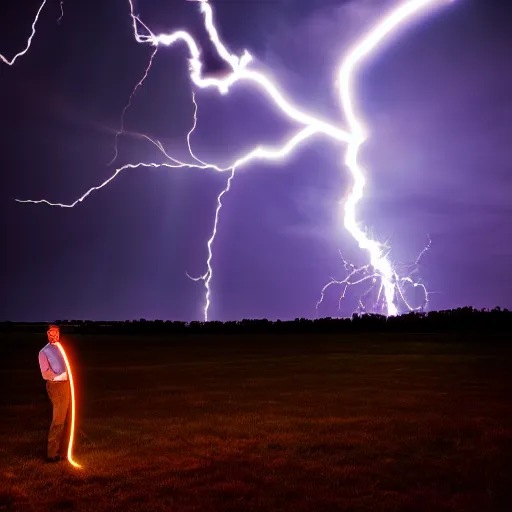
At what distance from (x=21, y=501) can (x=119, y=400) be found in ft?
29.3

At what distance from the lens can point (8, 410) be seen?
14531mm

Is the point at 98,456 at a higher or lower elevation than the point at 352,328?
lower

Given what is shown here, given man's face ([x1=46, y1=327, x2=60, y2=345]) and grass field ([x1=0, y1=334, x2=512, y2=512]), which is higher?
man's face ([x1=46, y1=327, x2=60, y2=345])

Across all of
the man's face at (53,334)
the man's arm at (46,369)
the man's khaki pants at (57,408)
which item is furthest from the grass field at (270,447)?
the man's face at (53,334)

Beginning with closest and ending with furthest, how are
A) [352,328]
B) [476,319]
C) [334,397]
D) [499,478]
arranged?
[499,478] → [334,397] → [476,319] → [352,328]

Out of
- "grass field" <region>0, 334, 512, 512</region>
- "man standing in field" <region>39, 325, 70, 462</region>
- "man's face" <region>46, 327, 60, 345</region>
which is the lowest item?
"grass field" <region>0, 334, 512, 512</region>

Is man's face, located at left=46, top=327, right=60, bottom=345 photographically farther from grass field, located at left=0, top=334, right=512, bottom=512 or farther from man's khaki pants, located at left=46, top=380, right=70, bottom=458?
grass field, located at left=0, top=334, right=512, bottom=512

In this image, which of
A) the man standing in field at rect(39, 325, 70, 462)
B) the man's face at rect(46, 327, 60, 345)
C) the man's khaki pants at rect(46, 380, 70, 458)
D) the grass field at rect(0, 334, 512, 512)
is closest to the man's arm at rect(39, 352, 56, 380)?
the man standing in field at rect(39, 325, 70, 462)

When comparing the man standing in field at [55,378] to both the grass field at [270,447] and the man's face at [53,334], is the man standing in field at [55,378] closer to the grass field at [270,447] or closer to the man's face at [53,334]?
the man's face at [53,334]

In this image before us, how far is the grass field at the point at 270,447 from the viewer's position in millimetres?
7070

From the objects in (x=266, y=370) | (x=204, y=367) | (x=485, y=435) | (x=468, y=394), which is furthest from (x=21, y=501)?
(x=204, y=367)

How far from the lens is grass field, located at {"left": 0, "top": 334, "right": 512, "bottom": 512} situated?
707cm

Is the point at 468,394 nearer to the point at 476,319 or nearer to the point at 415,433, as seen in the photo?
the point at 415,433

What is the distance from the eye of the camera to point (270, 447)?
962 centimetres
